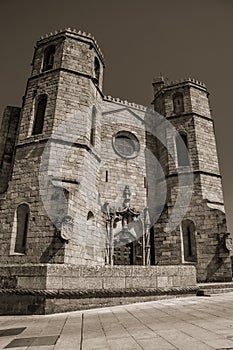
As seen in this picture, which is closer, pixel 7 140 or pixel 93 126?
pixel 7 140

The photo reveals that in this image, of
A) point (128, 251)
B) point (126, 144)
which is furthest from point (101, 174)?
point (128, 251)

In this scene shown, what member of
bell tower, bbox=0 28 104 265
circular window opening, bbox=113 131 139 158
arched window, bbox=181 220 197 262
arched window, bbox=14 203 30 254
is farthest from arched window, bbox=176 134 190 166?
arched window, bbox=14 203 30 254

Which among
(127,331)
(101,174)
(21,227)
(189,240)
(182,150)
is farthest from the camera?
(182,150)

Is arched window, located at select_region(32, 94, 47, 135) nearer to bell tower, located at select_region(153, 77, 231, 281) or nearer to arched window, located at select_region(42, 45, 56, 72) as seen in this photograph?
arched window, located at select_region(42, 45, 56, 72)

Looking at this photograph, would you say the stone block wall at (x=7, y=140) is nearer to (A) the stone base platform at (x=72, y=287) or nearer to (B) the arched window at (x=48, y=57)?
(B) the arched window at (x=48, y=57)

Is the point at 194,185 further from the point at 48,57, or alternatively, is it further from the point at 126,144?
the point at 48,57

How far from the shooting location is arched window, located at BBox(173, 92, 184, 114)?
54.4ft

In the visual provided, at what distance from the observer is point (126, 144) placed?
1579 cm

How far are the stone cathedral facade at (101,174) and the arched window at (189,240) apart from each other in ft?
0.16

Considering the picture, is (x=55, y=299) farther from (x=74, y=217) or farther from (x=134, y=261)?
(x=134, y=261)

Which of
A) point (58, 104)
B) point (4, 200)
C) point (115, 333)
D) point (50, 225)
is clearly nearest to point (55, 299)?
point (115, 333)

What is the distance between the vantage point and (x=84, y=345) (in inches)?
124

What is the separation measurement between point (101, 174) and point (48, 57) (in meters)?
7.78

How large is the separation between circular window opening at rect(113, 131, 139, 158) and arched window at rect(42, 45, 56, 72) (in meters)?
5.70
